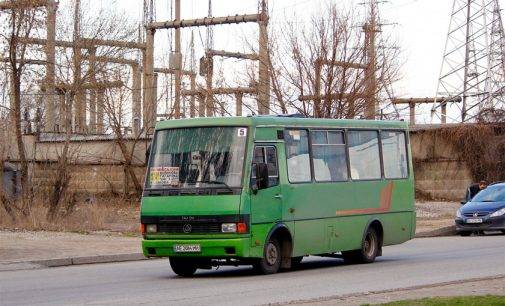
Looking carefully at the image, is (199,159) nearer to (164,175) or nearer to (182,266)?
(164,175)

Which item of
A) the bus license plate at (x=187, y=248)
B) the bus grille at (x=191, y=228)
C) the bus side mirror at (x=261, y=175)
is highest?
the bus side mirror at (x=261, y=175)

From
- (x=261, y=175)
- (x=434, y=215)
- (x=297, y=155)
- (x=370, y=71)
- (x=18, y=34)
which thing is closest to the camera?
(x=261, y=175)

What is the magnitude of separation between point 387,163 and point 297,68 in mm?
17552

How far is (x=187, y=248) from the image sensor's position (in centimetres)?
1805

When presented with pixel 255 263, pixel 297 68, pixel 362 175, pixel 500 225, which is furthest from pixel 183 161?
pixel 297 68

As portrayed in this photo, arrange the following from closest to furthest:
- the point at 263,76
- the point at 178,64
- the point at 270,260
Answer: the point at 270,260, the point at 263,76, the point at 178,64

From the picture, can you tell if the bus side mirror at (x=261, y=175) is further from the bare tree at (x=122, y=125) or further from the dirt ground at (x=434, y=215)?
the bare tree at (x=122, y=125)

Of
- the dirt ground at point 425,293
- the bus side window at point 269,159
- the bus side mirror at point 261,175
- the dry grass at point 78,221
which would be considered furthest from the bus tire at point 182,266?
the dry grass at point 78,221

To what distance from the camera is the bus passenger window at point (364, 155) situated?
2130 cm

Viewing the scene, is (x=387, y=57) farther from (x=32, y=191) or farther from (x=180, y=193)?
(x=180, y=193)

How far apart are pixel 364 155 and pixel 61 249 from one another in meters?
7.44

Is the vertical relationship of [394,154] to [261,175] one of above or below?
above

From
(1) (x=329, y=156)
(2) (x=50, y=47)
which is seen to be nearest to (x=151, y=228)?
(1) (x=329, y=156)

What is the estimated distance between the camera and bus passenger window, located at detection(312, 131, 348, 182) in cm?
2022
